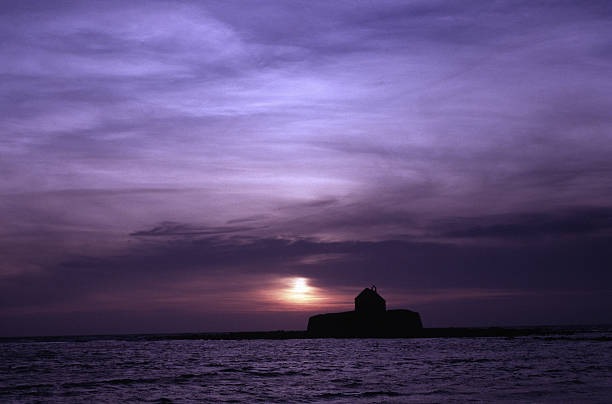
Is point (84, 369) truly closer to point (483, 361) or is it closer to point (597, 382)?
point (483, 361)

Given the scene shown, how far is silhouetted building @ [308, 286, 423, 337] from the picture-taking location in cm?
12938

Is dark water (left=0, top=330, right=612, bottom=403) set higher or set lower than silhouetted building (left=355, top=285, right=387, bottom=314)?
lower

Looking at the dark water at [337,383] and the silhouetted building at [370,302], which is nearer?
the dark water at [337,383]

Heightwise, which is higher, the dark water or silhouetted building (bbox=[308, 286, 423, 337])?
silhouetted building (bbox=[308, 286, 423, 337])

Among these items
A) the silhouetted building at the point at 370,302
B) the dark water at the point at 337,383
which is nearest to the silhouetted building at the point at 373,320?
the silhouetted building at the point at 370,302

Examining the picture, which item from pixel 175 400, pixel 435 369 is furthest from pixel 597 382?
pixel 175 400

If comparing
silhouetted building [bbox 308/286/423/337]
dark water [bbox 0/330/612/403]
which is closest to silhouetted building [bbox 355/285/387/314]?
silhouetted building [bbox 308/286/423/337]

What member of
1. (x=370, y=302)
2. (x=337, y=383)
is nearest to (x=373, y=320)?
(x=370, y=302)

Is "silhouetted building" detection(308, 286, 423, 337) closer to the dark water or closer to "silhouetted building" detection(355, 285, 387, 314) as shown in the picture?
"silhouetted building" detection(355, 285, 387, 314)

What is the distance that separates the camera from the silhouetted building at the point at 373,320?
12938cm

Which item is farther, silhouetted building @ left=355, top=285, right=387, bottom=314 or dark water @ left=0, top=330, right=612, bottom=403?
silhouetted building @ left=355, top=285, right=387, bottom=314

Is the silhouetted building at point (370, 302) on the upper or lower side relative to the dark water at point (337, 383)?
upper

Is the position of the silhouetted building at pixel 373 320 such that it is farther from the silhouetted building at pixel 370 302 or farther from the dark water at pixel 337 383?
the dark water at pixel 337 383

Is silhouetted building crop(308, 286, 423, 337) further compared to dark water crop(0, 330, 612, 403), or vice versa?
silhouetted building crop(308, 286, 423, 337)
